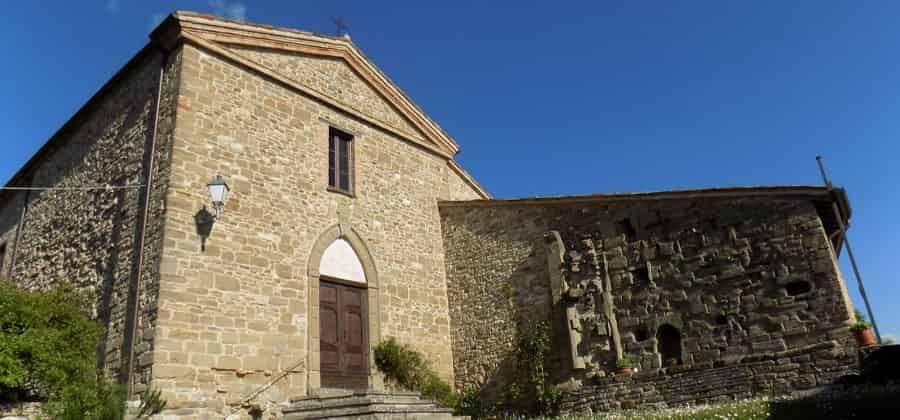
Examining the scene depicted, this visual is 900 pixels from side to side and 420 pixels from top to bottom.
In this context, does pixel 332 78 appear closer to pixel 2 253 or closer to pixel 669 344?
pixel 669 344

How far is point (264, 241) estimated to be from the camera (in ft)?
36.9

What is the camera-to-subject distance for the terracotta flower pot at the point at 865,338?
31.9 feet

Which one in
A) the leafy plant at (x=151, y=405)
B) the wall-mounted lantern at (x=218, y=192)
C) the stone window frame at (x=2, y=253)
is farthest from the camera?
the stone window frame at (x=2, y=253)

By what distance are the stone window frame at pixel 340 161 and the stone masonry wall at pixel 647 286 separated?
3.03 m

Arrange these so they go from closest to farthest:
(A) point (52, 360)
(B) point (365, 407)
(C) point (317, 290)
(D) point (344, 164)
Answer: (A) point (52, 360) → (B) point (365, 407) → (C) point (317, 290) → (D) point (344, 164)

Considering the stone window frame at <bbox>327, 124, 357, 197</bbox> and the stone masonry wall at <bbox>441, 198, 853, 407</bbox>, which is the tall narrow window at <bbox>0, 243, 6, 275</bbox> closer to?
the stone window frame at <bbox>327, 124, 357, 197</bbox>

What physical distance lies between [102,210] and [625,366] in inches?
407

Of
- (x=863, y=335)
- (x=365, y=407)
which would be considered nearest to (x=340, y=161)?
(x=365, y=407)

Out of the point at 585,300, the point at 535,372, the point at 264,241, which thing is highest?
the point at 264,241

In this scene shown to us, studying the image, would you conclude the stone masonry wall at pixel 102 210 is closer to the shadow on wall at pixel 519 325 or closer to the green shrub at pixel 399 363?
the green shrub at pixel 399 363

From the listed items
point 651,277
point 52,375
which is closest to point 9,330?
point 52,375

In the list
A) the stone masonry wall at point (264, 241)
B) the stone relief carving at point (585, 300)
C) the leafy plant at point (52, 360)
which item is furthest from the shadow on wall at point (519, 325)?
the leafy plant at point (52, 360)

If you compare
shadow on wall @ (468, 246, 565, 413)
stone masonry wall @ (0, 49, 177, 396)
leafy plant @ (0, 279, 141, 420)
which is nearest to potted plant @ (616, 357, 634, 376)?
shadow on wall @ (468, 246, 565, 413)

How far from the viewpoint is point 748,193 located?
11555mm
